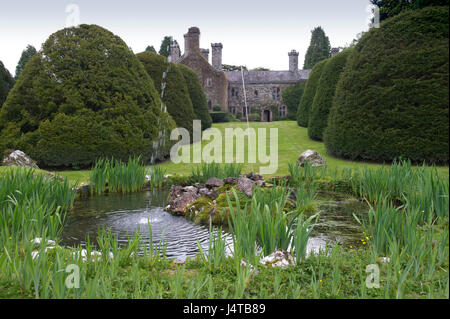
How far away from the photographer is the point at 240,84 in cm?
3834

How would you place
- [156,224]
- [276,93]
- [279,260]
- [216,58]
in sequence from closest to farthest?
[279,260], [156,224], [216,58], [276,93]

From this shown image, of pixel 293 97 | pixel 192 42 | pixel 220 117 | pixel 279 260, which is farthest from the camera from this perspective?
pixel 293 97

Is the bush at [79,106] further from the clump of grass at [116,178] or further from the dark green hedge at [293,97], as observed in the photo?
the dark green hedge at [293,97]

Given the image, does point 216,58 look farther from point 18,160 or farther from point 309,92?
point 18,160

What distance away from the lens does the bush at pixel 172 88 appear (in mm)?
16219

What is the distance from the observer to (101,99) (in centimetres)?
1139

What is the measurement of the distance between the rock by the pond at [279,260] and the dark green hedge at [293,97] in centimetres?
3271

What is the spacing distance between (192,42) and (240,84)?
677 cm

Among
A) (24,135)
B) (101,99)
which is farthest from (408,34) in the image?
(24,135)

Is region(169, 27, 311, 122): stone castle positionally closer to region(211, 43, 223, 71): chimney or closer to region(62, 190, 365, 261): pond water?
region(211, 43, 223, 71): chimney

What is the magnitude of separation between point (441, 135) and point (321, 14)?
24.6 feet

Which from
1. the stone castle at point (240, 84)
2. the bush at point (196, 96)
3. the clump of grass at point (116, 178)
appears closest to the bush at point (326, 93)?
the bush at point (196, 96)

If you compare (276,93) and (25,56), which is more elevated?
(25,56)

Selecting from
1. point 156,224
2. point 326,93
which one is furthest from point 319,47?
point 156,224
